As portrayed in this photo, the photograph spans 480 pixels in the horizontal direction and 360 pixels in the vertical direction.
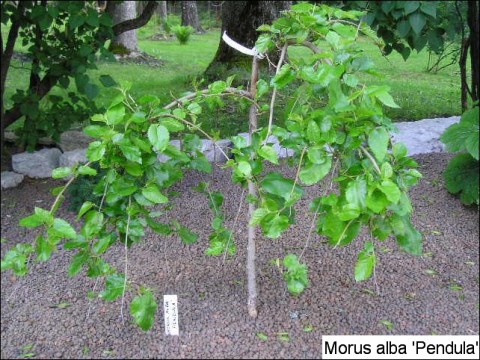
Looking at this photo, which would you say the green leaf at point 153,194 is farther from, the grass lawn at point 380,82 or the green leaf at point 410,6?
the green leaf at point 410,6

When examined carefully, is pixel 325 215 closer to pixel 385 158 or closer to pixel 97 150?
pixel 385 158

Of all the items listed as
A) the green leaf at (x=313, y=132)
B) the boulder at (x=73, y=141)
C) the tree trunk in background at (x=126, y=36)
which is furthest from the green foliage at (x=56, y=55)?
the tree trunk in background at (x=126, y=36)

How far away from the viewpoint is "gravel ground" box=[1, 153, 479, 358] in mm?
2041

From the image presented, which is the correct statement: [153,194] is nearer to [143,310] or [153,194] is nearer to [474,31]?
[143,310]

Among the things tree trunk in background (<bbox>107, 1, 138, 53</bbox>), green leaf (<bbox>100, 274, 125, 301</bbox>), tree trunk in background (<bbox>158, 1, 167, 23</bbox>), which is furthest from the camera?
tree trunk in background (<bbox>158, 1, 167, 23</bbox>)

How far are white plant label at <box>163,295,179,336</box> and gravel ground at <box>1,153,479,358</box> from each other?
38mm

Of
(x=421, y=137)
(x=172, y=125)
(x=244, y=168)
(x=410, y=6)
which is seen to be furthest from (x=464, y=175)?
(x=421, y=137)

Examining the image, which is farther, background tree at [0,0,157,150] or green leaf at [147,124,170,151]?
background tree at [0,0,157,150]

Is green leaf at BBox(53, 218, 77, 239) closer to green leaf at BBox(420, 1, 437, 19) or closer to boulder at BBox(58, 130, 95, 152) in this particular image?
green leaf at BBox(420, 1, 437, 19)

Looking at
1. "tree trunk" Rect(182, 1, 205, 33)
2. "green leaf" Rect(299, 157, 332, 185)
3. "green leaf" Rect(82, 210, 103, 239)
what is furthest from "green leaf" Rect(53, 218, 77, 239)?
"tree trunk" Rect(182, 1, 205, 33)

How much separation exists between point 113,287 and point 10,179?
7.28ft

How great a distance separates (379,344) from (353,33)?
104cm

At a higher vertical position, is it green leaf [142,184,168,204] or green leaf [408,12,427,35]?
green leaf [408,12,427,35]

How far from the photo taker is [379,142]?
1.50 meters
